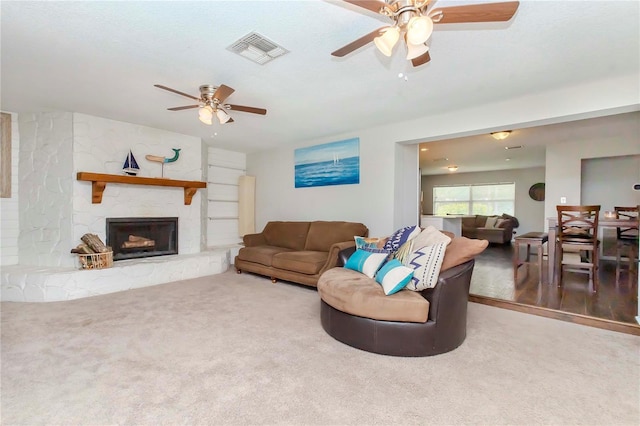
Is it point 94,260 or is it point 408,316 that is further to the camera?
point 94,260

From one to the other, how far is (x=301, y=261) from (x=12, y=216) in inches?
158

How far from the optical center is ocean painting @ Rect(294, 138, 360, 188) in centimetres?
470

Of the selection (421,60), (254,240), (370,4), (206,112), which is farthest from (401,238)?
(254,240)

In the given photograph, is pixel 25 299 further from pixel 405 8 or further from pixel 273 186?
pixel 405 8

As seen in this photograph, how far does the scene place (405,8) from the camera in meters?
1.57

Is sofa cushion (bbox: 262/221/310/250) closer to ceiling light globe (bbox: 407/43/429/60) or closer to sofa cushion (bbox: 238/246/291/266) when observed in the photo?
sofa cushion (bbox: 238/246/291/266)

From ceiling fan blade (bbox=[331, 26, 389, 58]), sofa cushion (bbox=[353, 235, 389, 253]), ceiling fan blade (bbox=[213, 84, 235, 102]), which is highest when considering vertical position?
ceiling fan blade (bbox=[213, 84, 235, 102])

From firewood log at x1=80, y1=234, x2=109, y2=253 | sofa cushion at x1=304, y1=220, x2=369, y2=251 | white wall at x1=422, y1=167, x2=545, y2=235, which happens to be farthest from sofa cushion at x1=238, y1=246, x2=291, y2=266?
white wall at x1=422, y1=167, x2=545, y2=235

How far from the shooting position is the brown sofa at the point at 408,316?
2182mm

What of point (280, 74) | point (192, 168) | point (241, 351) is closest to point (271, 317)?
point (241, 351)

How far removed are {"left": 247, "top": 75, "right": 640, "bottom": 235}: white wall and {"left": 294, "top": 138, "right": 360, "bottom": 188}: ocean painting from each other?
97 millimetres

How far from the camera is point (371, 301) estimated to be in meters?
2.27

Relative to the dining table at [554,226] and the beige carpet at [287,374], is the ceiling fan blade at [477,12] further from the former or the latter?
the dining table at [554,226]

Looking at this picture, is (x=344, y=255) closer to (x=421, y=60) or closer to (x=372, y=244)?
(x=372, y=244)
